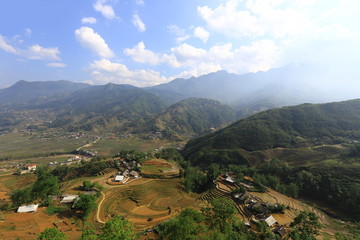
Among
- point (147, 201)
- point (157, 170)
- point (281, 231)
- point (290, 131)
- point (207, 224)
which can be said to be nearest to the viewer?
point (207, 224)

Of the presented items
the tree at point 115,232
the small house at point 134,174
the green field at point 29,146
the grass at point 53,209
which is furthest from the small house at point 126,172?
the green field at point 29,146

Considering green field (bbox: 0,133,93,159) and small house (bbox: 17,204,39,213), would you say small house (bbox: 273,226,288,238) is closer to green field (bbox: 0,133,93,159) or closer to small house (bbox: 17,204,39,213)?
small house (bbox: 17,204,39,213)

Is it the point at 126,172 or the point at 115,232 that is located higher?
the point at 115,232

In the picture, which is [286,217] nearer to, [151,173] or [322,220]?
[322,220]

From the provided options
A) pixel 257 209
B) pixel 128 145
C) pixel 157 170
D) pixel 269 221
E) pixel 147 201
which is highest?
pixel 269 221

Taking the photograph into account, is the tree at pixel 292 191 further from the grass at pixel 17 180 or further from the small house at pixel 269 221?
the grass at pixel 17 180

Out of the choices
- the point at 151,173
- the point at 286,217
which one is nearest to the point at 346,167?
the point at 286,217

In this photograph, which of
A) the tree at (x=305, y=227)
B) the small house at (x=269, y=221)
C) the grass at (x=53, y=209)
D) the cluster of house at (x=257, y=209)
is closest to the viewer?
the tree at (x=305, y=227)

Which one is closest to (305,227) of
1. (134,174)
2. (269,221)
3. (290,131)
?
(269,221)

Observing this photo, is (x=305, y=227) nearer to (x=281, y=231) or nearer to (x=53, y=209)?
(x=281, y=231)
